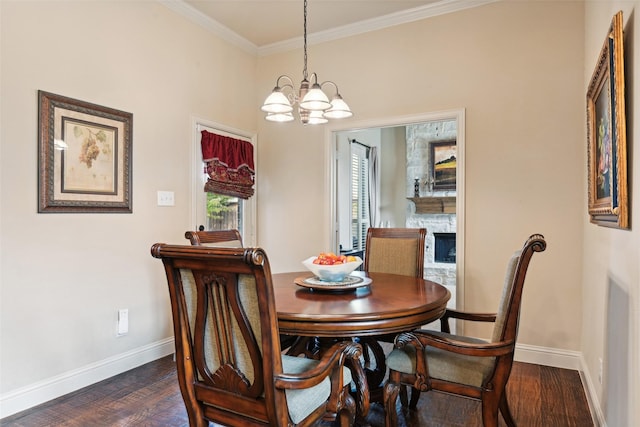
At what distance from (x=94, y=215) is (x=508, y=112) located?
3244mm

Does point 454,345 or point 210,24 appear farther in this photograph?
point 210,24

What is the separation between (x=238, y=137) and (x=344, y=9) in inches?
63.4

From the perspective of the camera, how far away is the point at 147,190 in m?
3.15

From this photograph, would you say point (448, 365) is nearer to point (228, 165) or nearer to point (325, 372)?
point (325, 372)

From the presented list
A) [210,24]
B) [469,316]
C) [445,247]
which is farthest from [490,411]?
[445,247]

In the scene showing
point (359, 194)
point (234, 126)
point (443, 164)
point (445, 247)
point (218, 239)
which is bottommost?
point (445, 247)

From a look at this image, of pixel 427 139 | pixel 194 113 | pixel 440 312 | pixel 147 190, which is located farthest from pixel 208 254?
pixel 427 139

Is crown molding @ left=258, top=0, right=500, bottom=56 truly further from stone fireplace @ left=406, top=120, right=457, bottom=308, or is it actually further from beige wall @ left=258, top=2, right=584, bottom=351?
stone fireplace @ left=406, top=120, right=457, bottom=308

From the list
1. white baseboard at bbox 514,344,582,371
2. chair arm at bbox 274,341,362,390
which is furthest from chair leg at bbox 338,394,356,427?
white baseboard at bbox 514,344,582,371

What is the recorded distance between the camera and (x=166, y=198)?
10.9 ft

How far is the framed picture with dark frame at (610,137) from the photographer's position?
4.99ft

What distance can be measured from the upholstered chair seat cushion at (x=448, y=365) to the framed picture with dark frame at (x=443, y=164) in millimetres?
4755

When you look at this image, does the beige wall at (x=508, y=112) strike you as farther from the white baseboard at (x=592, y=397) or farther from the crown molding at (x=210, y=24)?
the crown molding at (x=210, y=24)

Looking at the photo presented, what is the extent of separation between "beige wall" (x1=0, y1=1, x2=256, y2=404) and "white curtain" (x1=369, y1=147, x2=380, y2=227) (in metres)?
3.09
